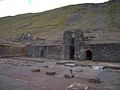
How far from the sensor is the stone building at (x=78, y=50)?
1080 inches

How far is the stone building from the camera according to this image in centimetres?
2744

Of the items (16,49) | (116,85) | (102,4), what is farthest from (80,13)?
(116,85)

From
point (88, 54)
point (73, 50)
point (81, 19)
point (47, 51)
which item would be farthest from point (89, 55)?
point (81, 19)

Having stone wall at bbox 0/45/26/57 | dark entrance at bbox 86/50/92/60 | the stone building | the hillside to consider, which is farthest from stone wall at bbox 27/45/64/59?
the hillside

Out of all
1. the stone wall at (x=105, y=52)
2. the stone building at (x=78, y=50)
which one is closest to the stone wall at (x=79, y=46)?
the stone building at (x=78, y=50)

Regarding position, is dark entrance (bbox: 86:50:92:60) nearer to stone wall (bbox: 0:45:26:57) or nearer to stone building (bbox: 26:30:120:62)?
stone building (bbox: 26:30:120:62)

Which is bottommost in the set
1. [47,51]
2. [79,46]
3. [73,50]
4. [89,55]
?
[89,55]

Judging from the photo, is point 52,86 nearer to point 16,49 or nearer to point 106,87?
point 106,87

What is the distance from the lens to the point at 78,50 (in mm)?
30641

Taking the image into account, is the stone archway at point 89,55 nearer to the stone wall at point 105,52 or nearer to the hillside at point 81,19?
the stone wall at point 105,52

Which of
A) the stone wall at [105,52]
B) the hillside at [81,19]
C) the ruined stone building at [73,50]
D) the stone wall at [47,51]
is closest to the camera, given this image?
the stone wall at [105,52]

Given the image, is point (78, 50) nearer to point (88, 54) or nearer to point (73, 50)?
point (88, 54)

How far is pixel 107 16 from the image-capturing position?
293 ft

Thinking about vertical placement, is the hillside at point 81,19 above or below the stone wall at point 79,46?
above
